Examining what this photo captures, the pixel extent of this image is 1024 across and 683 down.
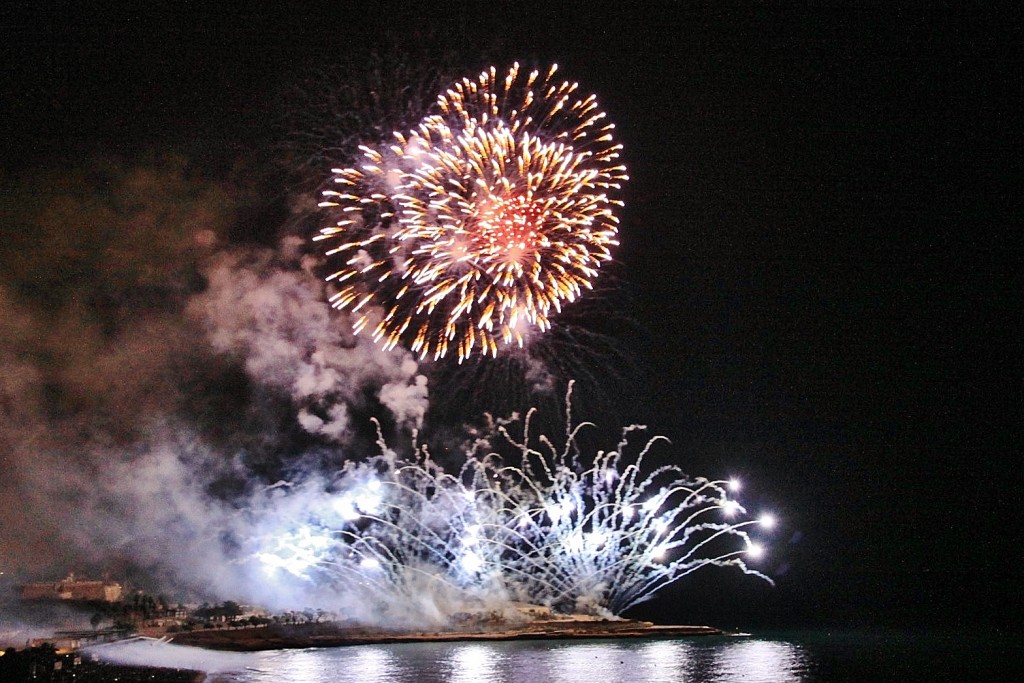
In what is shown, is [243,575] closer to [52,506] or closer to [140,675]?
[52,506]

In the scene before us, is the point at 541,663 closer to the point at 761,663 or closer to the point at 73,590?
the point at 761,663

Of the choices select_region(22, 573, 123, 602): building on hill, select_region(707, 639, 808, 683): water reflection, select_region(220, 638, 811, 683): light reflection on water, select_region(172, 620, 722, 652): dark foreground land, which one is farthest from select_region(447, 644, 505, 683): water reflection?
select_region(22, 573, 123, 602): building on hill

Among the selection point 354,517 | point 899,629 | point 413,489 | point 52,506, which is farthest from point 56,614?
point 899,629

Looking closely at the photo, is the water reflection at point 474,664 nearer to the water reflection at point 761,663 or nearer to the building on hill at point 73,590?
the water reflection at point 761,663

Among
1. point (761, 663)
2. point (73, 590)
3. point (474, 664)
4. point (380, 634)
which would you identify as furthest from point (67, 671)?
point (761, 663)

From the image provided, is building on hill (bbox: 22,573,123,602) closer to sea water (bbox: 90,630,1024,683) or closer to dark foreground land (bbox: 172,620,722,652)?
dark foreground land (bbox: 172,620,722,652)

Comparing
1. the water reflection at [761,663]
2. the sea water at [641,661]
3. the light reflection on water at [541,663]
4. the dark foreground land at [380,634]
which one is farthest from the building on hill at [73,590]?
the water reflection at [761,663]

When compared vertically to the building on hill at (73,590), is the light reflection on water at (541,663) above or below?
below
